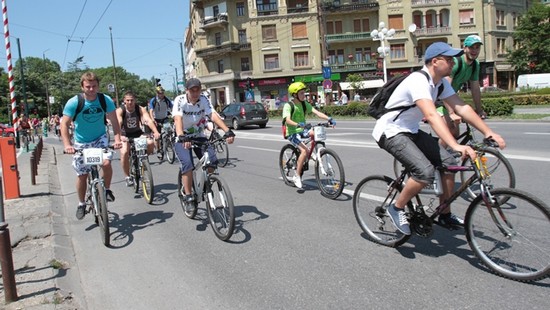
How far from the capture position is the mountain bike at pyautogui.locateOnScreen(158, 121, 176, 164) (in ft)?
42.1

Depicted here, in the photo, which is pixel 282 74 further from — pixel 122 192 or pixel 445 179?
pixel 445 179

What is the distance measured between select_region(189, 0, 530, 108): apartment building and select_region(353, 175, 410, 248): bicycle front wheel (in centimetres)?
4826

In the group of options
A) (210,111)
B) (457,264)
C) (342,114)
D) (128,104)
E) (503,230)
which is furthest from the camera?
(342,114)

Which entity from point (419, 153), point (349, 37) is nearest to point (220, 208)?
point (419, 153)

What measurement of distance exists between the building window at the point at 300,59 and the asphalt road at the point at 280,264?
47464 mm

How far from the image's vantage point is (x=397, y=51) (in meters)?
53.4

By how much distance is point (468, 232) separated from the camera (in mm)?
3873

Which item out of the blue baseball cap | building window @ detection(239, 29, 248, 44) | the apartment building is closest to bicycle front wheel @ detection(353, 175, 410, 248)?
the blue baseball cap

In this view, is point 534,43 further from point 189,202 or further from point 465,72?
point 189,202

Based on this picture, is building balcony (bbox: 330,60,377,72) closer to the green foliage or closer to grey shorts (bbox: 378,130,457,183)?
the green foliage

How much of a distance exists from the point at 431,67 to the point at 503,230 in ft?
4.67

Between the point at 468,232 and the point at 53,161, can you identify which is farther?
the point at 53,161

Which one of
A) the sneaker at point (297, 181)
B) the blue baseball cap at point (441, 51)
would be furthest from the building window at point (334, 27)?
the blue baseball cap at point (441, 51)

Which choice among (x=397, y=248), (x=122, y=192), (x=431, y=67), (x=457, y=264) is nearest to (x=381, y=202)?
(x=397, y=248)
